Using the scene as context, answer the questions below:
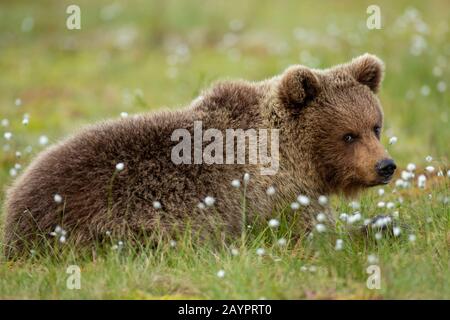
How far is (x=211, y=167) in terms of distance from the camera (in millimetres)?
6801

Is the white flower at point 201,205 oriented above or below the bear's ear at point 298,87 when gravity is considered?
below

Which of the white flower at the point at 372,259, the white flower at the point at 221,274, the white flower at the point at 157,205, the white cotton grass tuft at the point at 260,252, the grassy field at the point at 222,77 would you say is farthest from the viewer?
the white flower at the point at 157,205

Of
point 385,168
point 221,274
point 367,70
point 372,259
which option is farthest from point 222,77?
point 372,259

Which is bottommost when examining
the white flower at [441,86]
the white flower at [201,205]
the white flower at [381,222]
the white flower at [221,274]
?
the white flower at [221,274]

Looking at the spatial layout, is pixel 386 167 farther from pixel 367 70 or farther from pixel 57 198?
pixel 57 198

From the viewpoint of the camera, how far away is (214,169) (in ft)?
22.3

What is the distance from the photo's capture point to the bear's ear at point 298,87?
7.08 meters

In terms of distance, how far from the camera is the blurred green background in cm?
1281

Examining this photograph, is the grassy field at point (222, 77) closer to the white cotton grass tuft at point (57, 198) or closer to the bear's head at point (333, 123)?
the white cotton grass tuft at point (57, 198)

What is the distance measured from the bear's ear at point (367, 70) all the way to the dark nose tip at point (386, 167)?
1098 mm

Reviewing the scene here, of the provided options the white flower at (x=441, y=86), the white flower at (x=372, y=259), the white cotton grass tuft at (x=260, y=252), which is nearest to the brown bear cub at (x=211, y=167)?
the white cotton grass tuft at (x=260, y=252)

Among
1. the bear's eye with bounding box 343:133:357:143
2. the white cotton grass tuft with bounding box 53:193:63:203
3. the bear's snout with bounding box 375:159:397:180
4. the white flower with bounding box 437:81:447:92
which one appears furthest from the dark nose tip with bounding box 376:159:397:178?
the white flower with bounding box 437:81:447:92

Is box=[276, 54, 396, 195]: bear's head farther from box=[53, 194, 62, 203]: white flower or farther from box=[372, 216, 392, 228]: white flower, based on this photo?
box=[53, 194, 62, 203]: white flower
